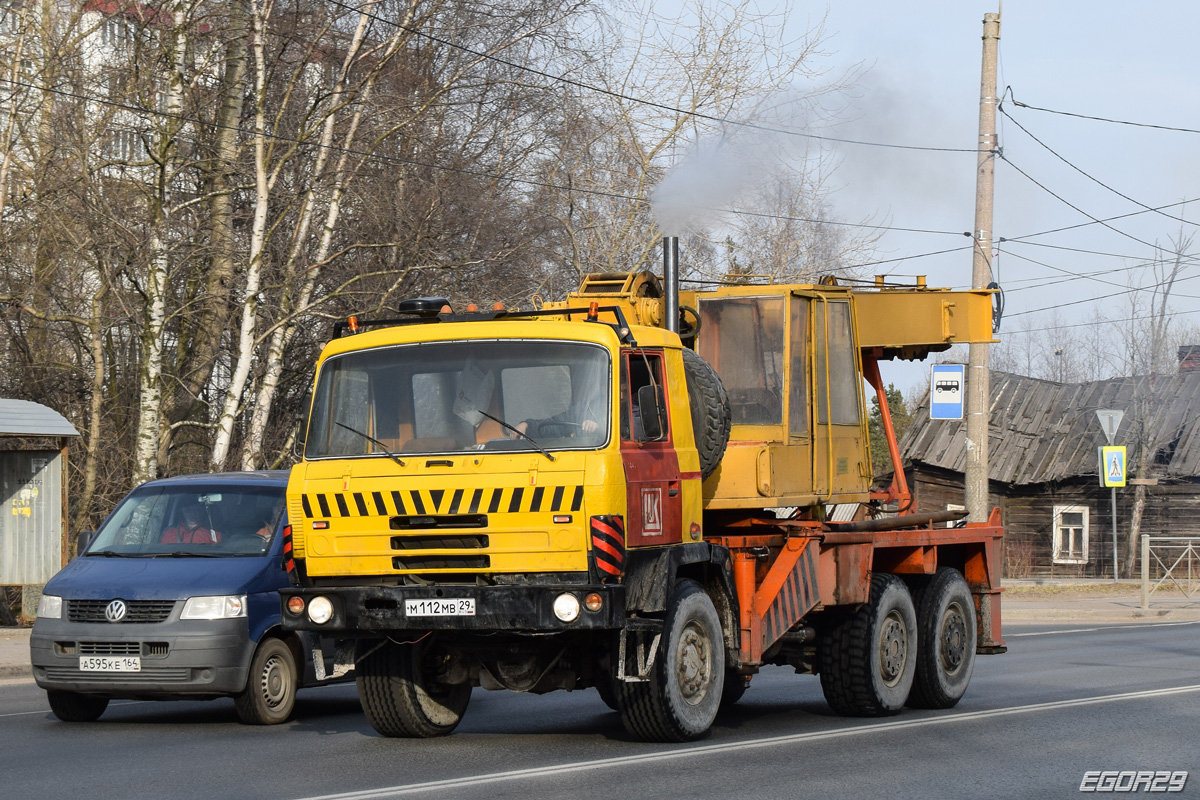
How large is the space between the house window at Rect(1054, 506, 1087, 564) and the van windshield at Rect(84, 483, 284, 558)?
116 ft

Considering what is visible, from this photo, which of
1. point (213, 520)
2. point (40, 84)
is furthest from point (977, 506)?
point (40, 84)

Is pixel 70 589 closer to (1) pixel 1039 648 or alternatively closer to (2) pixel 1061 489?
(1) pixel 1039 648

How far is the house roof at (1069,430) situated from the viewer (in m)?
41.6

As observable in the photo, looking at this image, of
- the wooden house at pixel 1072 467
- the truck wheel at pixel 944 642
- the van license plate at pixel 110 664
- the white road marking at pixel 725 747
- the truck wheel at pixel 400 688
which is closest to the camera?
the white road marking at pixel 725 747

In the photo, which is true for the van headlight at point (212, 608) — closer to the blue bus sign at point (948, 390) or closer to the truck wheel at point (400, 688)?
the truck wheel at point (400, 688)

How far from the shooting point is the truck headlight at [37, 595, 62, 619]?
34.6 ft

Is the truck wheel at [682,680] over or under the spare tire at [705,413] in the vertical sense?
under

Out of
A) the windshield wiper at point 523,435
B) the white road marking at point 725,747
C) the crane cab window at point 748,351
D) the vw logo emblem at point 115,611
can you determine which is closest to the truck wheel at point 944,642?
the white road marking at point 725,747

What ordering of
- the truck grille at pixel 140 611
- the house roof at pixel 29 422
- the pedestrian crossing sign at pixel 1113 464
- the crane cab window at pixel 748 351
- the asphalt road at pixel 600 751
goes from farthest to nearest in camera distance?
the pedestrian crossing sign at pixel 1113 464, the house roof at pixel 29 422, the crane cab window at pixel 748 351, the truck grille at pixel 140 611, the asphalt road at pixel 600 751

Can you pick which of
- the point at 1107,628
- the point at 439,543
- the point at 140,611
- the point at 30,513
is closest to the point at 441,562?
the point at 439,543

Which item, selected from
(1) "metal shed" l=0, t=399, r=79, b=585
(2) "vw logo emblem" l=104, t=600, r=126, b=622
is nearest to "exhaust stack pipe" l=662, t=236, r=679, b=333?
(2) "vw logo emblem" l=104, t=600, r=126, b=622

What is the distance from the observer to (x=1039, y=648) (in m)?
17.8

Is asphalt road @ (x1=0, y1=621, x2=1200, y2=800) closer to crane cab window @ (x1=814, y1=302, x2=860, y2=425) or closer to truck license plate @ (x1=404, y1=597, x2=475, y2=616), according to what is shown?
truck license plate @ (x1=404, y1=597, x2=475, y2=616)

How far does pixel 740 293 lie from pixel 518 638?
3384mm
